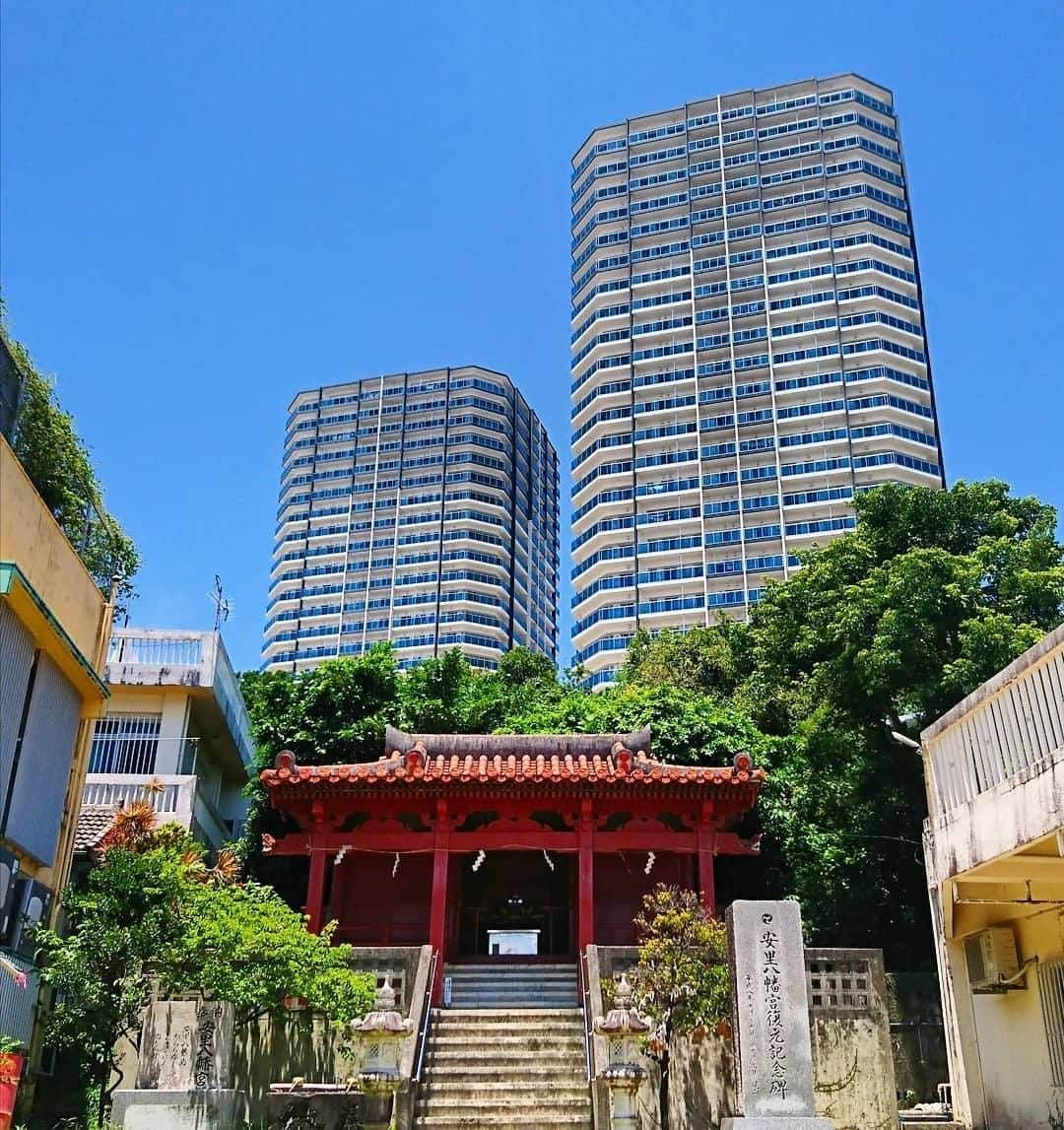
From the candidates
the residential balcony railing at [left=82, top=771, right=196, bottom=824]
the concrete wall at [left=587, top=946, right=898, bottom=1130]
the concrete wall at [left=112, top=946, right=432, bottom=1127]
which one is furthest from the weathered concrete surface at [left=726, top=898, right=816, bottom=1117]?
the residential balcony railing at [left=82, top=771, right=196, bottom=824]

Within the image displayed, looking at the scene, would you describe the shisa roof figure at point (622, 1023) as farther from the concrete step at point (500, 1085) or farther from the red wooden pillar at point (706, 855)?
the red wooden pillar at point (706, 855)

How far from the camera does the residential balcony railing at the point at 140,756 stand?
20062mm

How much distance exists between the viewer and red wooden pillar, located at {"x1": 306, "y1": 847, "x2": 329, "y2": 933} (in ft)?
53.9

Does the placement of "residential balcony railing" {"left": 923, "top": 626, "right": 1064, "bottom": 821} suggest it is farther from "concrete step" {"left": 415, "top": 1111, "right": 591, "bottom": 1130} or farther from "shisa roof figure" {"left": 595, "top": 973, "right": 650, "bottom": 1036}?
"concrete step" {"left": 415, "top": 1111, "right": 591, "bottom": 1130}

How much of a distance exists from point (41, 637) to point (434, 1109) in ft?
21.9

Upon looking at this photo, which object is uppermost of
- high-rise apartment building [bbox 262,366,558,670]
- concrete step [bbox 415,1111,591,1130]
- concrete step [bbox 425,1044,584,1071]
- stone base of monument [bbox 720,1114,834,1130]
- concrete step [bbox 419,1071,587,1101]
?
high-rise apartment building [bbox 262,366,558,670]

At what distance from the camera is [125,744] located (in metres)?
20.4

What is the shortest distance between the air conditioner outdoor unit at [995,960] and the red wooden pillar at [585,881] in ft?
17.3

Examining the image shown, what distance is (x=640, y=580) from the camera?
2655 inches

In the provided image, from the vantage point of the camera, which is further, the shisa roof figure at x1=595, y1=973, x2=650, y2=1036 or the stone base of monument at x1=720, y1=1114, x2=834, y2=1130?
the shisa roof figure at x1=595, y1=973, x2=650, y2=1036

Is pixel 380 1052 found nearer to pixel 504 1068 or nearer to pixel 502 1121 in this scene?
pixel 502 1121

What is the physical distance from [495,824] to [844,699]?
6885 mm

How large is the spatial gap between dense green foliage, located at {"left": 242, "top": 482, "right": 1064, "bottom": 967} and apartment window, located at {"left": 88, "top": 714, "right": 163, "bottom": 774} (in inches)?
97.7

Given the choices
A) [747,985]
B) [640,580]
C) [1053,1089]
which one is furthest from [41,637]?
[640,580]
